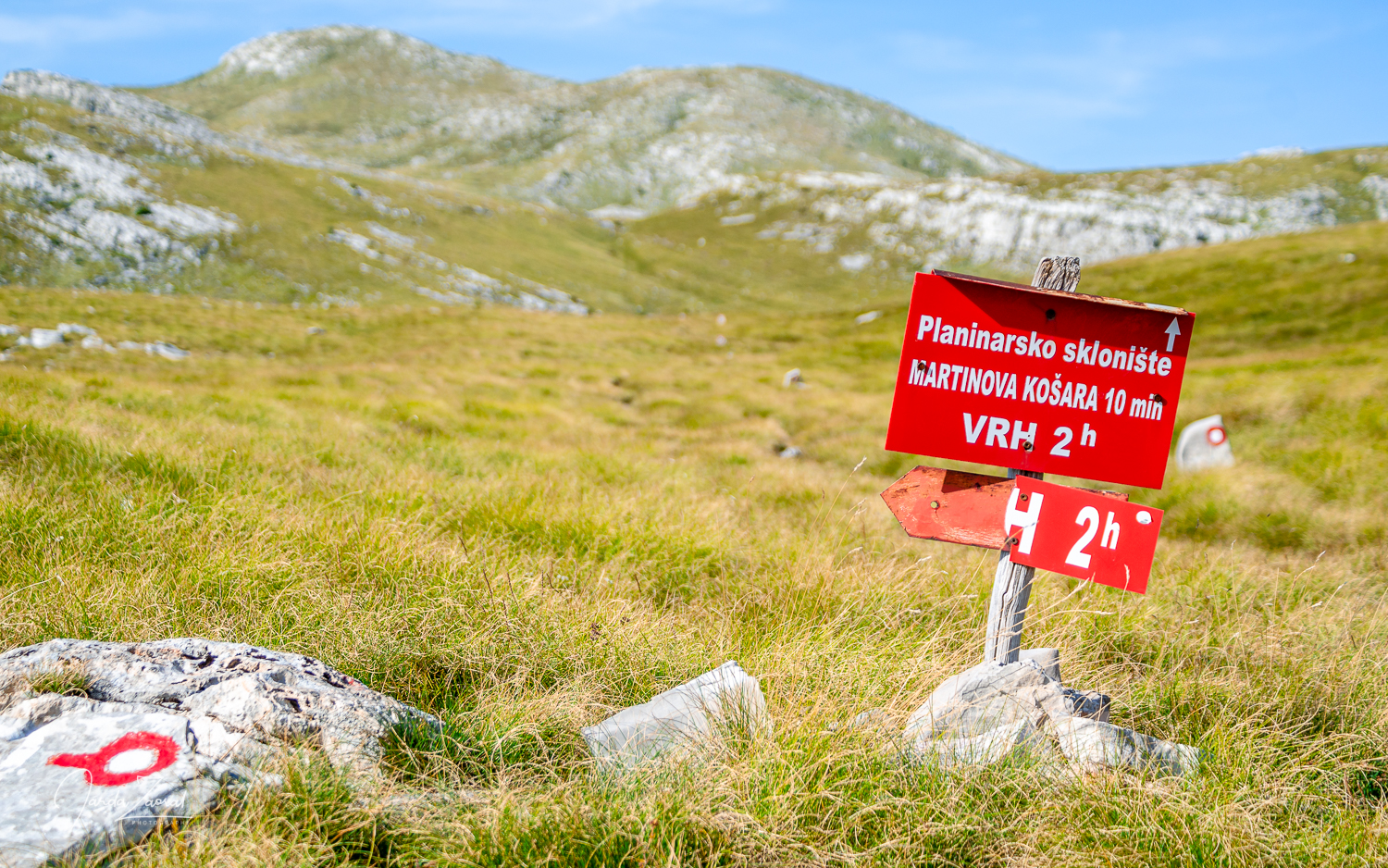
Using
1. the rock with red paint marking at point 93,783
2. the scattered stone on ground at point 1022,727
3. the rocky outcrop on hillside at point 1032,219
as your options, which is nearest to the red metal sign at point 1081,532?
the scattered stone on ground at point 1022,727

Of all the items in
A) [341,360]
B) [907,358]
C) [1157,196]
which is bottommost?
[341,360]

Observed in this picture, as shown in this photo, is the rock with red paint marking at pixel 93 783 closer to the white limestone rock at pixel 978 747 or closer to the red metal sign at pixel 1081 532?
the white limestone rock at pixel 978 747

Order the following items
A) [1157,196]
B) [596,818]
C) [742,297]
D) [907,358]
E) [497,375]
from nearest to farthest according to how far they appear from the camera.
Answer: [596,818] → [907,358] → [497,375] → [742,297] → [1157,196]

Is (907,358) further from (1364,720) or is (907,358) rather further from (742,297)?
(742,297)

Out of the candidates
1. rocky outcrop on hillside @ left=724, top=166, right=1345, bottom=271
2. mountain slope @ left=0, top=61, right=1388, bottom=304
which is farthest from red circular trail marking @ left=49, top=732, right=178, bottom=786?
rocky outcrop on hillside @ left=724, top=166, right=1345, bottom=271

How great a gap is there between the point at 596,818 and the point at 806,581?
279 cm

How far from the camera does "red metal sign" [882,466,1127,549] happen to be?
350cm

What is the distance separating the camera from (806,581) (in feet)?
16.1

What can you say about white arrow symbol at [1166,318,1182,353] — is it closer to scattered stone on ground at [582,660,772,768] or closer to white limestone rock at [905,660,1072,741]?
white limestone rock at [905,660,1072,741]

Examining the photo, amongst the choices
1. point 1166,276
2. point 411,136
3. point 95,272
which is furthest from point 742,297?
point 411,136

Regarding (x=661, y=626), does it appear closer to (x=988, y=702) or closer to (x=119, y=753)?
(x=988, y=702)

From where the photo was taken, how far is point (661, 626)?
4121 millimetres

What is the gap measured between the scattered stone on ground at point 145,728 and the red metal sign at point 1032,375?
265 cm

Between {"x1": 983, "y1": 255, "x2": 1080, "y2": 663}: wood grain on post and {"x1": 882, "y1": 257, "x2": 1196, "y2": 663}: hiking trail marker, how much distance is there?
0.01 meters
